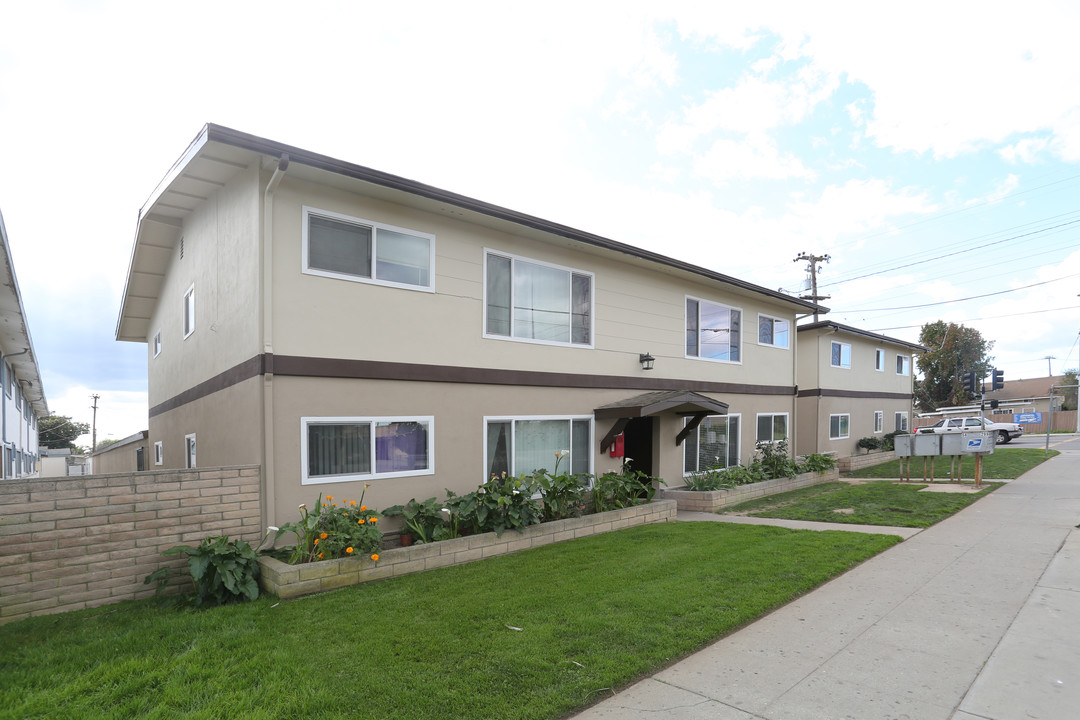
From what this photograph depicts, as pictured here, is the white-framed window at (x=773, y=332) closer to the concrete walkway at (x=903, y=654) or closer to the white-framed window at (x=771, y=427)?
the white-framed window at (x=771, y=427)

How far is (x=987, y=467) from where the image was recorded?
18.2 metres

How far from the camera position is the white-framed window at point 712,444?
44.7 ft

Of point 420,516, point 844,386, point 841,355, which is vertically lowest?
point 420,516

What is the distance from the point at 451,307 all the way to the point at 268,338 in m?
2.82

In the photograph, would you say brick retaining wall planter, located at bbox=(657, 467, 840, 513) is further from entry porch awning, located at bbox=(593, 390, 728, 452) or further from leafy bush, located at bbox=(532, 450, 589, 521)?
leafy bush, located at bbox=(532, 450, 589, 521)

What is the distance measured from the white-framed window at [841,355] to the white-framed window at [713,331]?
323 inches

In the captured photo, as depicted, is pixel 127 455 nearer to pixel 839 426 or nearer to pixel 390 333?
pixel 390 333

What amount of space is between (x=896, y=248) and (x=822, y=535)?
81.4ft

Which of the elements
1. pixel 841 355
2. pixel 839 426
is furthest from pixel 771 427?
pixel 841 355

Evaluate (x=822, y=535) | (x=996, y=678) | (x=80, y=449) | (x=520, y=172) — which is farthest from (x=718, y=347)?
(x=80, y=449)

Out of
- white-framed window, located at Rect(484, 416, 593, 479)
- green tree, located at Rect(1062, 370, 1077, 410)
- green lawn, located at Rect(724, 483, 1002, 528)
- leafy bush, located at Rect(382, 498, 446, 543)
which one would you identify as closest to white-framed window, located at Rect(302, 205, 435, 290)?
white-framed window, located at Rect(484, 416, 593, 479)

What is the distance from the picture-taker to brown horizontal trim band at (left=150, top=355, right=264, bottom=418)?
7.15 m

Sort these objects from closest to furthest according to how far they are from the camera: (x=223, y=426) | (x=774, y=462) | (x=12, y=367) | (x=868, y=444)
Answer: (x=223, y=426) < (x=774, y=462) < (x=12, y=367) < (x=868, y=444)

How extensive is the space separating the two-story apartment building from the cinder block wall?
4.46m
